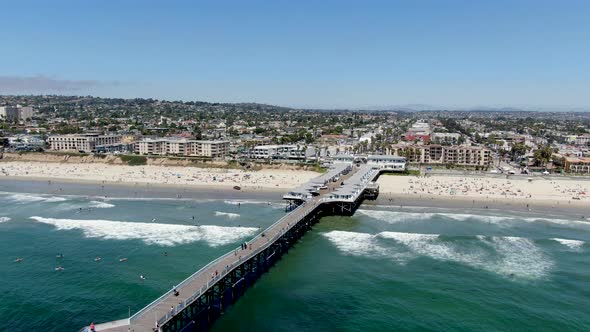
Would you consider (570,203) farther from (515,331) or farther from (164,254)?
(164,254)

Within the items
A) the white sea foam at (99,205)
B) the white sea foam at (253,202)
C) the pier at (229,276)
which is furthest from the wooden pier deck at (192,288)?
the white sea foam at (99,205)

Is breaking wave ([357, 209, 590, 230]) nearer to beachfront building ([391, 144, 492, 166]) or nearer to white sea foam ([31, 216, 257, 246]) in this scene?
white sea foam ([31, 216, 257, 246])

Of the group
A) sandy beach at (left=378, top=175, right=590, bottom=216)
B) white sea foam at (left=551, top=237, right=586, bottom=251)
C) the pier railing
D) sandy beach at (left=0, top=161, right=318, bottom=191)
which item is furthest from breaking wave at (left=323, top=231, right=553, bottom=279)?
sandy beach at (left=0, top=161, right=318, bottom=191)

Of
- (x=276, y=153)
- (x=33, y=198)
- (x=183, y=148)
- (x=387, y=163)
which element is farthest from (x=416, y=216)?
(x=183, y=148)

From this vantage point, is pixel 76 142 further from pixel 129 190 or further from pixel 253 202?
pixel 253 202

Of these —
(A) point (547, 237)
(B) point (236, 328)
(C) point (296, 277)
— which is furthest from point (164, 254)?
(A) point (547, 237)
